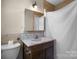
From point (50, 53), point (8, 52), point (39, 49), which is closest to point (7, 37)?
point (8, 52)

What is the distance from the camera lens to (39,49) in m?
1.84

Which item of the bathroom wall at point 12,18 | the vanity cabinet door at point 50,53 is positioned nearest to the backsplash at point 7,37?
the bathroom wall at point 12,18

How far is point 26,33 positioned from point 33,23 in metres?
0.41

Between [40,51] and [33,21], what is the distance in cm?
105

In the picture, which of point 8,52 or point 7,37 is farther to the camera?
point 7,37

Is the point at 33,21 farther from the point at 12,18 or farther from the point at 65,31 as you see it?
the point at 65,31

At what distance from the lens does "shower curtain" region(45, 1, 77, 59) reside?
1.84 meters

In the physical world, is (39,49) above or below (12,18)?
below

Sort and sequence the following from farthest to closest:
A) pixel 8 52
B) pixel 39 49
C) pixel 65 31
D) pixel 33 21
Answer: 1. pixel 33 21
2. pixel 65 31
3. pixel 39 49
4. pixel 8 52

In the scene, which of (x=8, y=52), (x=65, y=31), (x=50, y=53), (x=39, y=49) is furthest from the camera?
(x=50, y=53)

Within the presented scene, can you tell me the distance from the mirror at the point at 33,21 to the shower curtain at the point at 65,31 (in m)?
0.47

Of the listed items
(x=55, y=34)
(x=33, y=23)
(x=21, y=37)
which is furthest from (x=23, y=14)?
(x=55, y=34)

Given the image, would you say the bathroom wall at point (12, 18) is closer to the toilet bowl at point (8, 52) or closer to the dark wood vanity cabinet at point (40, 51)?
the toilet bowl at point (8, 52)

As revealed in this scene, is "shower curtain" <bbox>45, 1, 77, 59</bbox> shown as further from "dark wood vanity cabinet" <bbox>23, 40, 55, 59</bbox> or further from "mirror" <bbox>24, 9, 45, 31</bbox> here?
"mirror" <bbox>24, 9, 45, 31</bbox>
